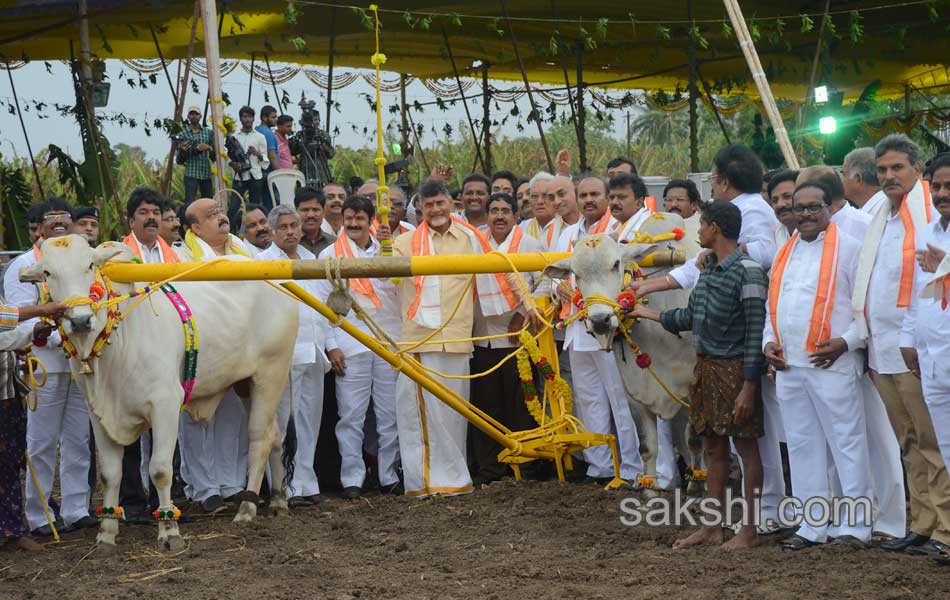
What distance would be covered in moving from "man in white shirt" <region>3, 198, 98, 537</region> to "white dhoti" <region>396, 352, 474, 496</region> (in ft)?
7.55

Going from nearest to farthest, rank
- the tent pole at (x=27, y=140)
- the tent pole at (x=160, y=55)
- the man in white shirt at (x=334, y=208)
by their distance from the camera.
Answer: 1. the man in white shirt at (x=334, y=208)
2. the tent pole at (x=160, y=55)
3. the tent pole at (x=27, y=140)

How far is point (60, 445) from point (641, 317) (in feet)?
13.3

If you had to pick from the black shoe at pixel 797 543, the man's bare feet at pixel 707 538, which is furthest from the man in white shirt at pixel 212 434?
the black shoe at pixel 797 543

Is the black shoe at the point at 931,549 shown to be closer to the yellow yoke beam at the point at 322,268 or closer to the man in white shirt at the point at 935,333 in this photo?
the man in white shirt at the point at 935,333

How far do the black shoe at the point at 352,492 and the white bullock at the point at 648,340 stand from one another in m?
2.45

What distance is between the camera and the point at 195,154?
48.5ft

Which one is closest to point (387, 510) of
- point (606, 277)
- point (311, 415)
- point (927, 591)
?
point (311, 415)

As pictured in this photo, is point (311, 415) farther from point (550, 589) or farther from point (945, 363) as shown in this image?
point (945, 363)

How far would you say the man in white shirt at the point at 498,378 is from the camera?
31.1 feet

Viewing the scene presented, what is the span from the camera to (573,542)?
23.5 ft

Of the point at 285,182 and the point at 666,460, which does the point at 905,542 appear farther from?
the point at 285,182

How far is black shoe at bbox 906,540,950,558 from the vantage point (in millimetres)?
6230

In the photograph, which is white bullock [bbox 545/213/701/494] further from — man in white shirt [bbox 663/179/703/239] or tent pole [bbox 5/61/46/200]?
tent pole [bbox 5/61/46/200]

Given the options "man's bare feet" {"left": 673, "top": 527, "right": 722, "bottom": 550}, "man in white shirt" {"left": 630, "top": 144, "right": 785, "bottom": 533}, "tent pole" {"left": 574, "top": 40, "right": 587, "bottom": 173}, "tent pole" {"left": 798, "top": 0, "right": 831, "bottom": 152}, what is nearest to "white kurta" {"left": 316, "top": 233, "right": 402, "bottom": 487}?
"man in white shirt" {"left": 630, "top": 144, "right": 785, "bottom": 533}
